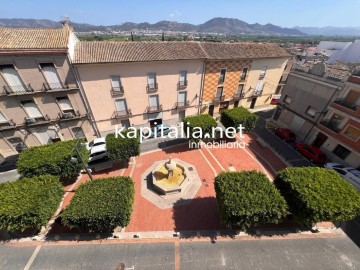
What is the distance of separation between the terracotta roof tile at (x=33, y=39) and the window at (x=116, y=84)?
594 cm

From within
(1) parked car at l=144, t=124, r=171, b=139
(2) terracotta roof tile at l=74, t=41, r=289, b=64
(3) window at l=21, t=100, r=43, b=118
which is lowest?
(1) parked car at l=144, t=124, r=171, b=139

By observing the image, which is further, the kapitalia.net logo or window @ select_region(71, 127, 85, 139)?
window @ select_region(71, 127, 85, 139)

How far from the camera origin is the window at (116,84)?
2241 cm

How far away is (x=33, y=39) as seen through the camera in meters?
18.2

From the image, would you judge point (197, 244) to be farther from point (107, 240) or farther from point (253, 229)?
point (107, 240)

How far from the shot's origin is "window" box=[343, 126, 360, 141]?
63.1 feet

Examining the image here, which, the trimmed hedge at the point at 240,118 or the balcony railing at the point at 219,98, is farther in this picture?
the balcony railing at the point at 219,98

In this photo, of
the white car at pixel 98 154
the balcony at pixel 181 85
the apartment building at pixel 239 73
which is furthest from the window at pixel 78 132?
the apartment building at pixel 239 73

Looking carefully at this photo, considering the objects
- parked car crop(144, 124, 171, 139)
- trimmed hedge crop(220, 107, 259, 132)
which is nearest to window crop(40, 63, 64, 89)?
parked car crop(144, 124, 171, 139)

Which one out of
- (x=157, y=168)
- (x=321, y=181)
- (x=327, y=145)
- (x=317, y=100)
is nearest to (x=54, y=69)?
(x=157, y=168)

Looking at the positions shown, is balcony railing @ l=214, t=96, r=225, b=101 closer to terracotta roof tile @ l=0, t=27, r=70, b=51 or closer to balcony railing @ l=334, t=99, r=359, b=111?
balcony railing @ l=334, t=99, r=359, b=111

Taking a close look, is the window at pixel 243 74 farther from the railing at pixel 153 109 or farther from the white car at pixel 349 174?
the white car at pixel 349 174

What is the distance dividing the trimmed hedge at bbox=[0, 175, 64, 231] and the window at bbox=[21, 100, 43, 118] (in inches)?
448

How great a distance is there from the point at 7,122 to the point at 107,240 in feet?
65.6
